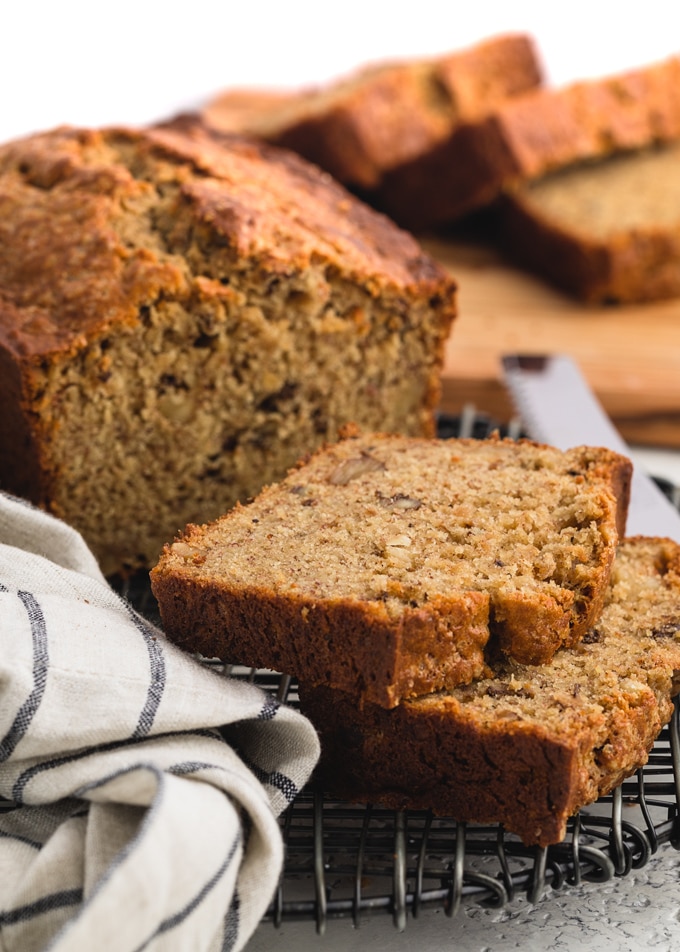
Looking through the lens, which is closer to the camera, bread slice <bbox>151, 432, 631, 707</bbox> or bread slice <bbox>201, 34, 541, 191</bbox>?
bread slice <bbox>151, 432, 631, 707</bbox>

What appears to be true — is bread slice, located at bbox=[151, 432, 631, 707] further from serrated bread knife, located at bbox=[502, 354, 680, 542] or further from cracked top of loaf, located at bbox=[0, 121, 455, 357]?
cracked top of loaf, located at bbox=[0, 121, 455, 357]

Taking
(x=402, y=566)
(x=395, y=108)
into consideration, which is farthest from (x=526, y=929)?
(x=395, y=108)

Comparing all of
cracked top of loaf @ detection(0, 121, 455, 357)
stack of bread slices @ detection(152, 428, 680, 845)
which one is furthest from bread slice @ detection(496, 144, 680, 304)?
A: stack of bread slices @ detection(152, 428, 680, 845)

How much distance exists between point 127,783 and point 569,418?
242 cm

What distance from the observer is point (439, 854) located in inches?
97.3

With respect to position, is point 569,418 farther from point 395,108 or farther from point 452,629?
point 395,108

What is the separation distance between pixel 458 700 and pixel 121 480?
1.51 m

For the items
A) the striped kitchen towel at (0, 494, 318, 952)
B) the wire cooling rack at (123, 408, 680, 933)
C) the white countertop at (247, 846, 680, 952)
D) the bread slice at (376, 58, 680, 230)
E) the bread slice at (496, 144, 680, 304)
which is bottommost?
the white countertop at (247, 846, 680, 952)

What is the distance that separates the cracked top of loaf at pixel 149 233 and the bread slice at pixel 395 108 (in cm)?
161

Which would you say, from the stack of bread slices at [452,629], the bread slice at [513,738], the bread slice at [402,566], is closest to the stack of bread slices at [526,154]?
the bread slice at [402,566]

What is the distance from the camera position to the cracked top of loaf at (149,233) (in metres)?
3.40

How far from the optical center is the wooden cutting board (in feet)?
16.1

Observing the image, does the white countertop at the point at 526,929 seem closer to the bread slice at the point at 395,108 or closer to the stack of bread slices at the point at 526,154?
the stack of bread slices at the point at 526,154

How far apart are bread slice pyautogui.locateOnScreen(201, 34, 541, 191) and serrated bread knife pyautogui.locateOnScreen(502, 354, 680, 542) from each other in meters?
1.61
